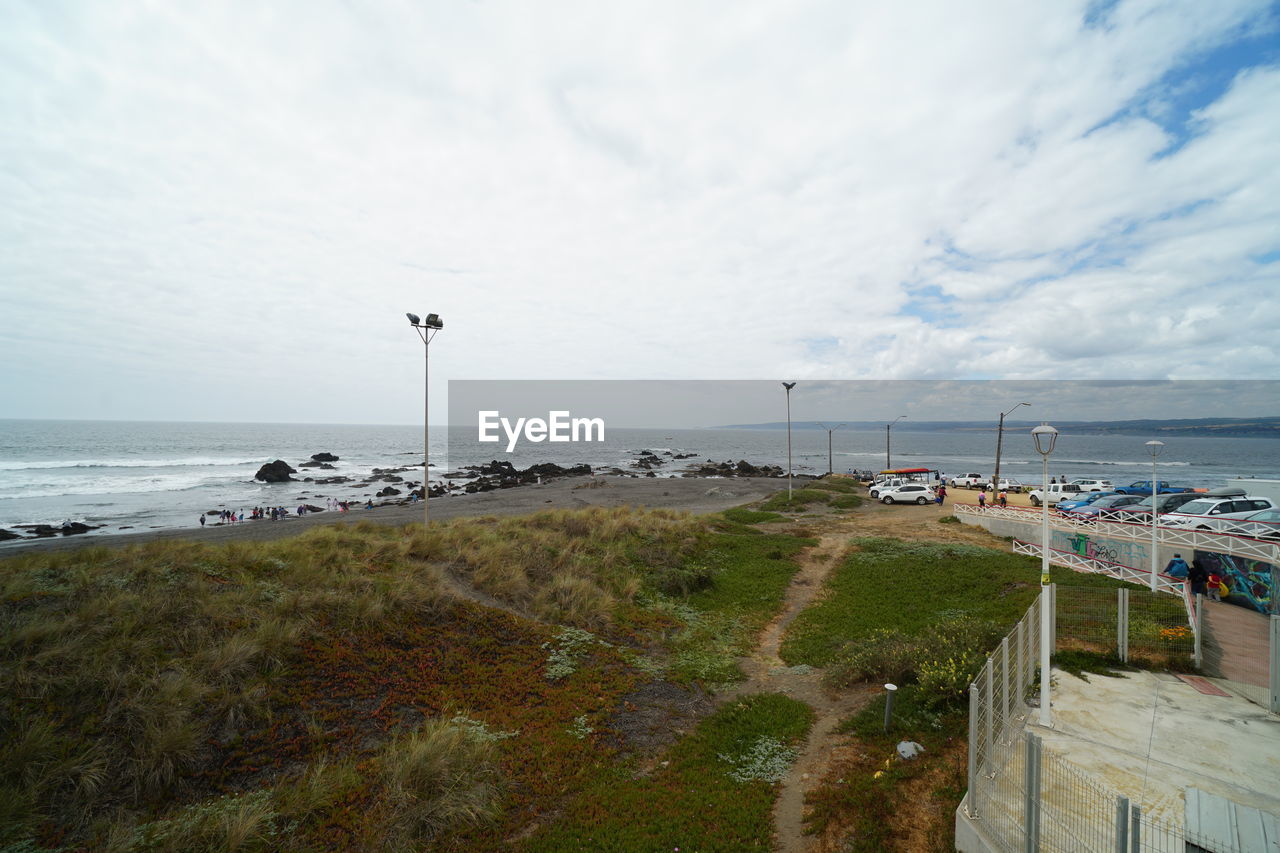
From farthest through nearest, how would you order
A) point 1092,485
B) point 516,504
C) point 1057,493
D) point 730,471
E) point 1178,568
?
point 730,471, point 516,504, point 1092,485, point 1057,493, point 1178,568

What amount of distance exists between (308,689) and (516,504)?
36647 millimetres

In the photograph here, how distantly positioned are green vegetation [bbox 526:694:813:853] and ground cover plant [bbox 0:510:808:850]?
60 cm

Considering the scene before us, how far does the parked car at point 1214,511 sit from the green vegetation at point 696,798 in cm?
1742

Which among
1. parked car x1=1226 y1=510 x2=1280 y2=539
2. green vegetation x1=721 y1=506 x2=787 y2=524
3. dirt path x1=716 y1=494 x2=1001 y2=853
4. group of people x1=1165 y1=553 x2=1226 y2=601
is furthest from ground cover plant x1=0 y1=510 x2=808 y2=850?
green vegetation x1=721 y1=506 x2=787 y2=524

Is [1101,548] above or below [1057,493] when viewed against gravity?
above

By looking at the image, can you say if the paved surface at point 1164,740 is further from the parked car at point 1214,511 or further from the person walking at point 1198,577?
the parked car at point 1214,511

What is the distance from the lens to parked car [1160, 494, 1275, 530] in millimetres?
17438

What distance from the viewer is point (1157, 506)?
2509 cm

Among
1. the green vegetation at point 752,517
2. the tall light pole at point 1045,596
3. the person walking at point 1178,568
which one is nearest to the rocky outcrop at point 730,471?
the green vegetation at point 752,517

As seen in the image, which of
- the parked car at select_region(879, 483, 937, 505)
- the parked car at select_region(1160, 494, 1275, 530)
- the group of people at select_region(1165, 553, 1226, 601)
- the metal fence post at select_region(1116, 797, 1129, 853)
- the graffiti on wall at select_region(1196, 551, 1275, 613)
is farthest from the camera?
the parked car at select_region(879, 483, 937, 505)

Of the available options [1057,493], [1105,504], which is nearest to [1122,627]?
[1105,504]

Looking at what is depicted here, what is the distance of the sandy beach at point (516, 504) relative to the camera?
97.3ft

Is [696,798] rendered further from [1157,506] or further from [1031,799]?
[1157,506]

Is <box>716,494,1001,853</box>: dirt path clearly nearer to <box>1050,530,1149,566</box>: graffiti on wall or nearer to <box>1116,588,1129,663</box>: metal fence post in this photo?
<box>1050,530,1149,566</box>: graffiti on wall
